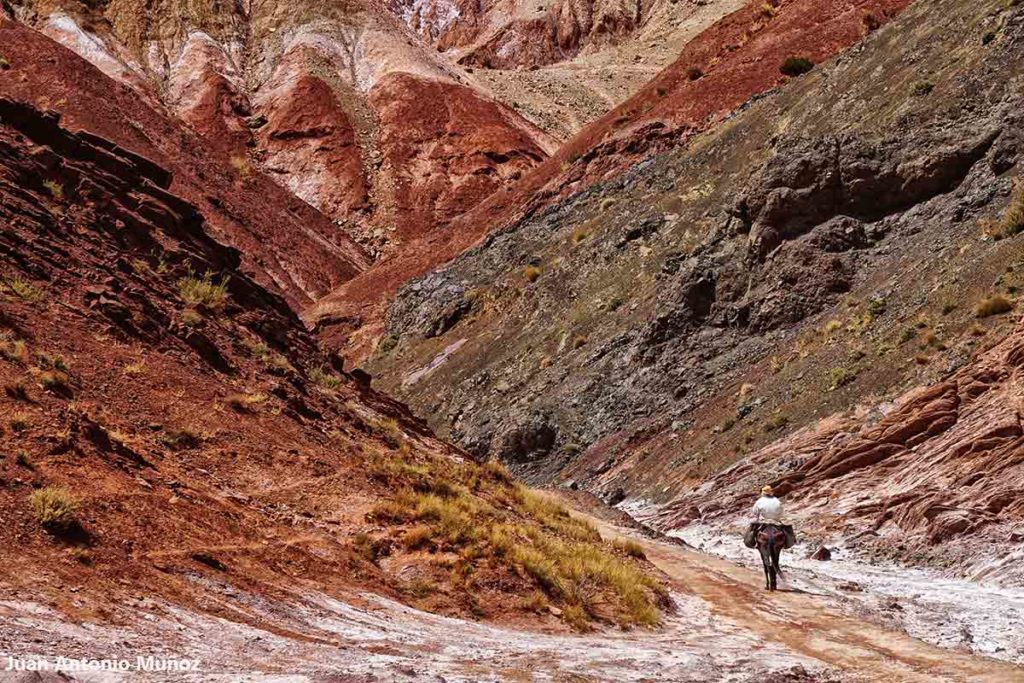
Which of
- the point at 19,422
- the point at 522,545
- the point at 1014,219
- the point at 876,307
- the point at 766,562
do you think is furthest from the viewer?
A: the point at 876,307

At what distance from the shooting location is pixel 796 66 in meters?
45.7

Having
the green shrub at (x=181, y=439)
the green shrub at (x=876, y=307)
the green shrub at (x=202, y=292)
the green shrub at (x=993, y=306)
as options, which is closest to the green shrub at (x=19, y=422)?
the green shrub at (x=181, y=439)

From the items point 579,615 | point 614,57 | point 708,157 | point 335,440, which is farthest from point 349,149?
point 579,615

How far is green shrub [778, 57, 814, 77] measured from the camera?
45.6 meters

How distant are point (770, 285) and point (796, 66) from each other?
21.7 metres

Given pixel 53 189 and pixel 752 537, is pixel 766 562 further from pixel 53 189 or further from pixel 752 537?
pixel 53 189

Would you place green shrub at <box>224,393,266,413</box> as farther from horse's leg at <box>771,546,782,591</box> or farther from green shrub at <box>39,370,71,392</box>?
horse's leg at <box>771,546,782,591</box>

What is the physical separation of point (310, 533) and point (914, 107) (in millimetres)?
25488

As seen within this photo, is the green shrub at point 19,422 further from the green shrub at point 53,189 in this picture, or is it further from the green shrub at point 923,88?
the green shrub at point 923,88

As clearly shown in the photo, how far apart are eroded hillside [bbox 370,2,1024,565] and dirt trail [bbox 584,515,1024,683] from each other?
12.0 ft

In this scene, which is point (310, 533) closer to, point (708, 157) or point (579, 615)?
point (579, 615)

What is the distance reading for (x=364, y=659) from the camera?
762 cm

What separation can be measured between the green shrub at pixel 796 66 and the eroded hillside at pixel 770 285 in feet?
16.6

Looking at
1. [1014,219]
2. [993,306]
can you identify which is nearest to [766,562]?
[993,306]
